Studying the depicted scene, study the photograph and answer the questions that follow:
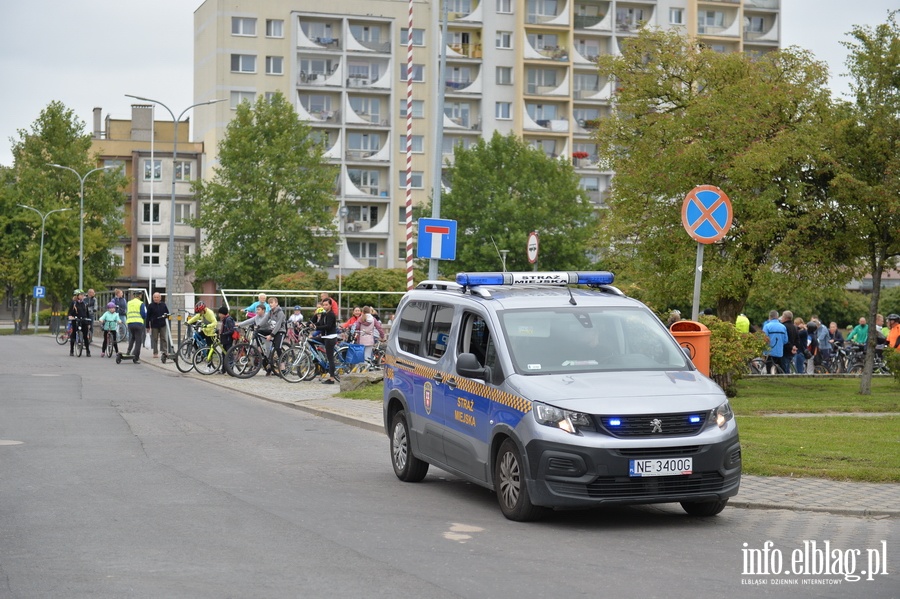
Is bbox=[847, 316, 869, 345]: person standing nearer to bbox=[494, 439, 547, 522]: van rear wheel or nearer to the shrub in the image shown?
the shrub

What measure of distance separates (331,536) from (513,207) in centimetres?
→ 6873

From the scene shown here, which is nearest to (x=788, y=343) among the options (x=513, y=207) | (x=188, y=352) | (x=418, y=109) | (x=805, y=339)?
(x=805, y=339)

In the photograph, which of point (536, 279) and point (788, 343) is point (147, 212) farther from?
point (536, 279)

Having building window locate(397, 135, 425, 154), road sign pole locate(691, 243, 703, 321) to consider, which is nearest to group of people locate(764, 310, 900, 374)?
road sign pole locate(691, 243, 703, 321)

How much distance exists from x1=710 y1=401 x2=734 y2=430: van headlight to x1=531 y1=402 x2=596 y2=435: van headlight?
985 millimetres

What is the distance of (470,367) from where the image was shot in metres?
9.98

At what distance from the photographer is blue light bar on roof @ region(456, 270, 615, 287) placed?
1129 centimetres

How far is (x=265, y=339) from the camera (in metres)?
27.9

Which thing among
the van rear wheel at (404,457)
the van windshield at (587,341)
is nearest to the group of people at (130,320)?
the van rear wheel at (404,457)

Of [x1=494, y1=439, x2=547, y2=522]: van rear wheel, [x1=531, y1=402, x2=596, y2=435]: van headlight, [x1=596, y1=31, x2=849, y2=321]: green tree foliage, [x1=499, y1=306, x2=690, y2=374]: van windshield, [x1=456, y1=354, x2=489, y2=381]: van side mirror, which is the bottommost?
[x1=494, y1=439, x2=547, y2=522]: van rear wheel

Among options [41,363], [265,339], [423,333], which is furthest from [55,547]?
[41,363]

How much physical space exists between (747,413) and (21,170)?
75136 millimetres

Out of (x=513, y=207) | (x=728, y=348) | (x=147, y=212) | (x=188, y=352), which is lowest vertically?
(x=188, y=352)

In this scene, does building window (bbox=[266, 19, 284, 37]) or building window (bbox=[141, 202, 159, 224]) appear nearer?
building window (bbox=[266, 19, 284, 37])
